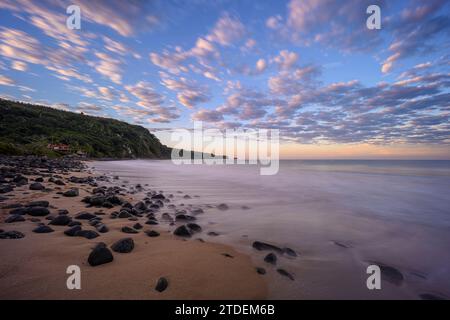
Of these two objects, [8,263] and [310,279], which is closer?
[8,263]

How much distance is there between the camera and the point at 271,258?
328 cm

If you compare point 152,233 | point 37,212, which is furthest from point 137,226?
point 37,212

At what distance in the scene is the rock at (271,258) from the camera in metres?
3.23

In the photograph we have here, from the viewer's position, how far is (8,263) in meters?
2.46

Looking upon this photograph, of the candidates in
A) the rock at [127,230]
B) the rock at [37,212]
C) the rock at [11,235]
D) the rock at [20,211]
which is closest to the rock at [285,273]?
the rock at [127,230]

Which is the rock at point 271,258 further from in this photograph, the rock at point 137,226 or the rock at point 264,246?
the rock at point 137,226

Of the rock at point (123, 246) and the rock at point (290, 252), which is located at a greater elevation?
the rock at point (123, 246)

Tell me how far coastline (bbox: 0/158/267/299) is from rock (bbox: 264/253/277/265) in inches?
10.5

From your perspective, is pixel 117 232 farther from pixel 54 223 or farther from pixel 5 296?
pixel 5 296

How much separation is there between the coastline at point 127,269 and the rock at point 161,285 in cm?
4

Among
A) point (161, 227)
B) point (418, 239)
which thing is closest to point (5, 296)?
point (161, 227)

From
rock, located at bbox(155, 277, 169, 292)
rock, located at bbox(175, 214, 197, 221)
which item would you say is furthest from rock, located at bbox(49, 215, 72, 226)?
rock, located at bbox(155, 277, 169, 292)

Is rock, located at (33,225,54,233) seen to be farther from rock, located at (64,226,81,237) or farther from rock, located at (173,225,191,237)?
rock, located at (173,225,191,237)
